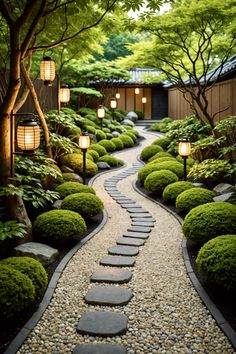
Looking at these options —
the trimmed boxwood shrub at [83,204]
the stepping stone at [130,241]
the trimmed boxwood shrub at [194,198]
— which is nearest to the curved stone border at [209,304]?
the stepping stone at [130,241]

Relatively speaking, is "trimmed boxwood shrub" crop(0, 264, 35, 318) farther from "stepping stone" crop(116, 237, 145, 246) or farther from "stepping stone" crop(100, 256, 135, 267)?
"stepping stone" crop(116, 237, 145, 246)

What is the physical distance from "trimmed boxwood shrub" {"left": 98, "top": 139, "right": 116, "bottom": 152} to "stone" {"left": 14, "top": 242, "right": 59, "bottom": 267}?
543 inches

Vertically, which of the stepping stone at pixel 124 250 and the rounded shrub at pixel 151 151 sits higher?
the rounded shrub at pixel 151 151

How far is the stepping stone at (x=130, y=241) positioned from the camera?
27.3 ft

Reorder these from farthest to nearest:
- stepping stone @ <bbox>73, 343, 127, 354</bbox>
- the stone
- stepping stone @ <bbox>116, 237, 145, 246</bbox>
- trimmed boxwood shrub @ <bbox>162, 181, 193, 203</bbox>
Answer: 1. trimmed boxwood shrub @ <bbox>162, 181, 193, 203</bbox>
2. stepping stone @ <bbox>116, 237, 145, 246</bbox>
3. the stone
4. stepping stone @ <bbox>73, 343, 127, 354</bbox>

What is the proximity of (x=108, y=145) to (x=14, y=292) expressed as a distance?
16.4 m

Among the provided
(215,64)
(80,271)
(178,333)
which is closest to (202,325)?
(178,333)

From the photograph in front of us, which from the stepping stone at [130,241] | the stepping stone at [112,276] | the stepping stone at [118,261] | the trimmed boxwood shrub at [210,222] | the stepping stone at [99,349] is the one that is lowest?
the stepping stone at [99,349]

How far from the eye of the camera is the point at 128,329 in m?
5.05

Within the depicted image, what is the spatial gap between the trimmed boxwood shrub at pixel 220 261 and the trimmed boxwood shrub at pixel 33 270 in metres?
2.52

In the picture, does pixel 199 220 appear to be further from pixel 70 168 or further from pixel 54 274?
pixel 70 168

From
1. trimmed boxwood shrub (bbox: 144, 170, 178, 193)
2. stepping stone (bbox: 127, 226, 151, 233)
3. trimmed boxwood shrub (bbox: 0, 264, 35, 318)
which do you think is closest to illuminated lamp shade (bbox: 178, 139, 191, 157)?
trimmed boxwood shrub (bbox: 144, 170, 178, 193)

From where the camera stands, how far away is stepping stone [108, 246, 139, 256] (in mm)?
7715

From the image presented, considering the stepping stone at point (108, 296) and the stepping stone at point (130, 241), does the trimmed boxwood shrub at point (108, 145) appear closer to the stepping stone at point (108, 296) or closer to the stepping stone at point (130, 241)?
the stepping stone at point (130, 241)
